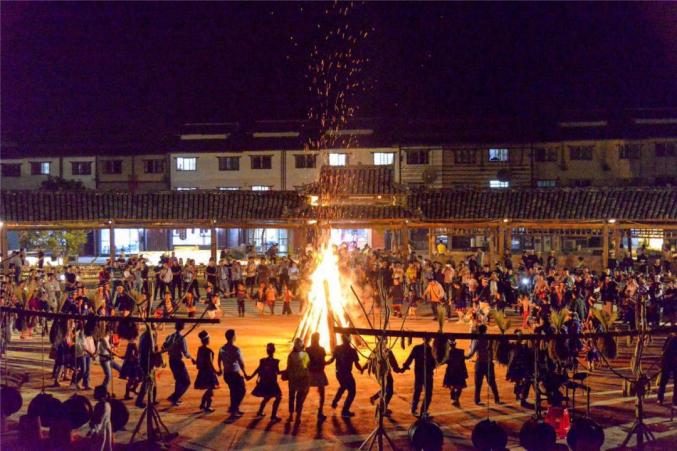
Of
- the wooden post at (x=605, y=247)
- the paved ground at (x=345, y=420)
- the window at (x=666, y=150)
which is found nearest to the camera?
the paved ground at (x=345, y=420)

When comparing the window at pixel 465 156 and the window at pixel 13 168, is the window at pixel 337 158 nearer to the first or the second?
the window at pixel 465 156

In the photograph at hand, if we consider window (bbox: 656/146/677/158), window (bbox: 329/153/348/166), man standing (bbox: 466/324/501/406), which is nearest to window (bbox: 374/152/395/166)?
window (bbox: 329/153/348/166)

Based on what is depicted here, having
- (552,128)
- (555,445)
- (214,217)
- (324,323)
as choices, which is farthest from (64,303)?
(552,128)

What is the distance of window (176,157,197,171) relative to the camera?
47688 mm

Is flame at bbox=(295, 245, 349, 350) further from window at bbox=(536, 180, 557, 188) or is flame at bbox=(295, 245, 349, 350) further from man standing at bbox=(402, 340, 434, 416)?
window at bbox=(536, 180, 557, 188)

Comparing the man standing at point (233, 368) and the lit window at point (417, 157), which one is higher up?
the lit window at point (417, 157)

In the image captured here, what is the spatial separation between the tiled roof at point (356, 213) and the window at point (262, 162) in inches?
596

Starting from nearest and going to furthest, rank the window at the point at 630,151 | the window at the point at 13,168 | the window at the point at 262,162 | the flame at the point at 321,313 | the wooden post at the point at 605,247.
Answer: the flame at the point at 321,313
the wooden post at the point at 605,247
the window at the point at 630,151
the window at the point at 262,162
the window at the point at 13,168

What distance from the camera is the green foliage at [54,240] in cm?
3988

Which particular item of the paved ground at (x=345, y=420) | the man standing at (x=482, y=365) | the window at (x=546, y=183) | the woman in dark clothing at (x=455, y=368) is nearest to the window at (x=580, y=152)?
the window at (x=546, y=183)

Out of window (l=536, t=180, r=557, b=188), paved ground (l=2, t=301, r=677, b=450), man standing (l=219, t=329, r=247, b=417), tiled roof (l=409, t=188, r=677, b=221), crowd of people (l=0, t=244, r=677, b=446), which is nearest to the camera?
paved ground (l=2, t=301, r=677, b=450)

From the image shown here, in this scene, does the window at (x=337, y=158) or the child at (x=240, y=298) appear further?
the window at (x=337, y=158)

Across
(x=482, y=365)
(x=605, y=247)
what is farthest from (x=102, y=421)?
(x=605, y=247)

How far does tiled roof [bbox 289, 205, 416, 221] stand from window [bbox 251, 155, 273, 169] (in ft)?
49.7
